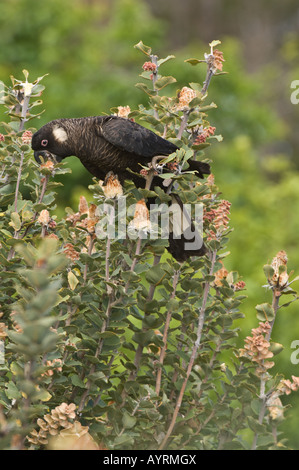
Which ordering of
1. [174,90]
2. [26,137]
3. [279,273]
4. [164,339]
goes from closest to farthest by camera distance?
[279,273] → [164,339] → [26,137] → [174,90]

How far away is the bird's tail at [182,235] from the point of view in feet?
4.66

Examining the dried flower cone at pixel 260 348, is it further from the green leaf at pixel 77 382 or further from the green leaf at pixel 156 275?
the green leaf at pixel 77 382

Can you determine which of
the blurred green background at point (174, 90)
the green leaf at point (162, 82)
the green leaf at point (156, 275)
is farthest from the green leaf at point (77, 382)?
the blurred green background at point (174, 90)

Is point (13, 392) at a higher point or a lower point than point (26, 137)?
lower

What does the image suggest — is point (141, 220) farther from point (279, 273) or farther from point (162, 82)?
point (162, 82)

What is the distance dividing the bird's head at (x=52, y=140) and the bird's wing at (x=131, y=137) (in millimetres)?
134

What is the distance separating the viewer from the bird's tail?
142cm

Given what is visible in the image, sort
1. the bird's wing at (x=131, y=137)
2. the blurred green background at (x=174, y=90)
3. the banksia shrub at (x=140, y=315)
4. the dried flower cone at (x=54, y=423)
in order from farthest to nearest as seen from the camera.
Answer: the blurred green background at (x=174, y=90)
the bird's wing at (x=131, y=137)
the banksia shrub at (x=140, y=315)
the dried flower cone at (x=54, y=423)

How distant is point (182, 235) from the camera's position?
56.9 inches

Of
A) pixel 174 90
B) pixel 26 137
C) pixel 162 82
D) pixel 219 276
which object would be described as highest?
pixel 174 90

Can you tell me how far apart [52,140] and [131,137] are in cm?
29

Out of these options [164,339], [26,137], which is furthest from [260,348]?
[26,137]

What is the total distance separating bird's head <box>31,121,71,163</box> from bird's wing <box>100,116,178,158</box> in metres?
0.13

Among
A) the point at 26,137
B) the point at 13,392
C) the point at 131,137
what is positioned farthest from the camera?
the point at 131,137
